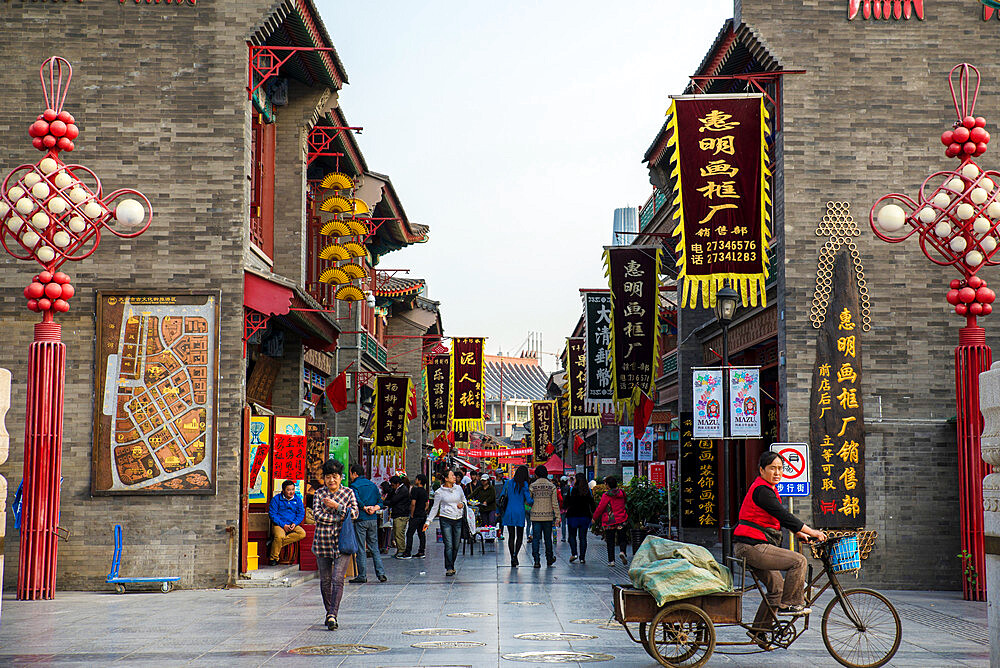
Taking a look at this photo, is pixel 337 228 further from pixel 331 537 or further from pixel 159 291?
pixel 331 537

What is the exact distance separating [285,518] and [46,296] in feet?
19.5

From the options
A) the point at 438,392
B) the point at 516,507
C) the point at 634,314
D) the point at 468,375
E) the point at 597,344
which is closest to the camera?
the point at 516,507

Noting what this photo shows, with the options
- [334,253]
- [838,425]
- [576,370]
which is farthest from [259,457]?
[576,370]

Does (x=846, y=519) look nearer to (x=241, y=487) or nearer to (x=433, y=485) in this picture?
(x=241, y=487)

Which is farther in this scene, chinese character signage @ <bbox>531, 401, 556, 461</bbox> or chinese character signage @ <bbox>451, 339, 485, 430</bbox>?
chinese character signage @ <bbox>531, 401, 556, 461</bbox>

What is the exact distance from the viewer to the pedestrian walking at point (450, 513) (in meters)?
18.6

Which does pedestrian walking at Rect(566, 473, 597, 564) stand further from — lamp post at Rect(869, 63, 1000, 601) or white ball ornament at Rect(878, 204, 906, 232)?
white ball ornament at Rect(878, 204, 906, 232)

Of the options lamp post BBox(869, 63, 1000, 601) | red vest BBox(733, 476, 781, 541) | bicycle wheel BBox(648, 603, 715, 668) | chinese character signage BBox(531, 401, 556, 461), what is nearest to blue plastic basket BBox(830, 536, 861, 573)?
red vest BBox(733, 476, 781, 541)

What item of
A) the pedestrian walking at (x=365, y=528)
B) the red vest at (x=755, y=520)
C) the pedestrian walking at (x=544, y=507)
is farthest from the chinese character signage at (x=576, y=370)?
the red vest at (x=755, y=520)

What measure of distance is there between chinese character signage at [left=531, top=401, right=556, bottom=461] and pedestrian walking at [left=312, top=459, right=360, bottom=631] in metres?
47.4

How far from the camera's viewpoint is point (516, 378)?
139 metres

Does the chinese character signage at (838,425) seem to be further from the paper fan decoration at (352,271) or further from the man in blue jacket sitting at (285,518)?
the paper fan decoration at (352,271)

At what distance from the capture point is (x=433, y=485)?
6047cm

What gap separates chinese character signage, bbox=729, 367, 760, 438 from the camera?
17.6m
